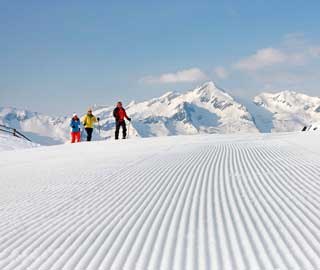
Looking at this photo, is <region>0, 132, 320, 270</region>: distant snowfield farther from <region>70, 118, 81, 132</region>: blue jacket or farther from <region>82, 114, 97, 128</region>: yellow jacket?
<region>70, 118, 81, 132</region>: blue jacket

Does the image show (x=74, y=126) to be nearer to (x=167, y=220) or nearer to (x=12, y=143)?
(x=12, y=143)

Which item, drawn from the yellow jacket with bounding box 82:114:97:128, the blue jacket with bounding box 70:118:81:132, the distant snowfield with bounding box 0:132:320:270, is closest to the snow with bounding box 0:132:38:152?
the blue jacket with bounding box 70:118:81:132

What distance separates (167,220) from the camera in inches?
186

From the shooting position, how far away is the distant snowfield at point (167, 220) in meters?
3.61

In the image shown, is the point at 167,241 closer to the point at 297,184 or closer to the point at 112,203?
the point at 112,203

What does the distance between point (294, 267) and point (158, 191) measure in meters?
3.31

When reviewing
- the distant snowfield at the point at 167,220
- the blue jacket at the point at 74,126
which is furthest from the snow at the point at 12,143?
the distant snowfield at the point at 167,220

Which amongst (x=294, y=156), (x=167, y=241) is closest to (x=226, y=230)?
(x=167, y=241)

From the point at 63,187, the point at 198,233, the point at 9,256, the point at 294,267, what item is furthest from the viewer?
the point at 63,187

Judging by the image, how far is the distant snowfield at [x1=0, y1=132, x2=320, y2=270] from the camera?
11.8 ft

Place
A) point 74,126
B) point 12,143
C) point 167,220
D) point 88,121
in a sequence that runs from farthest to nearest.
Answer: point 12,143 < point 74,126 < point 88,121 < point 167,220

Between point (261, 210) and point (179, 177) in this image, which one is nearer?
point (261, 210)

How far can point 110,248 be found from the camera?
155 inches

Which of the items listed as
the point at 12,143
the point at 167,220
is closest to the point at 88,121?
the point at 12,143
